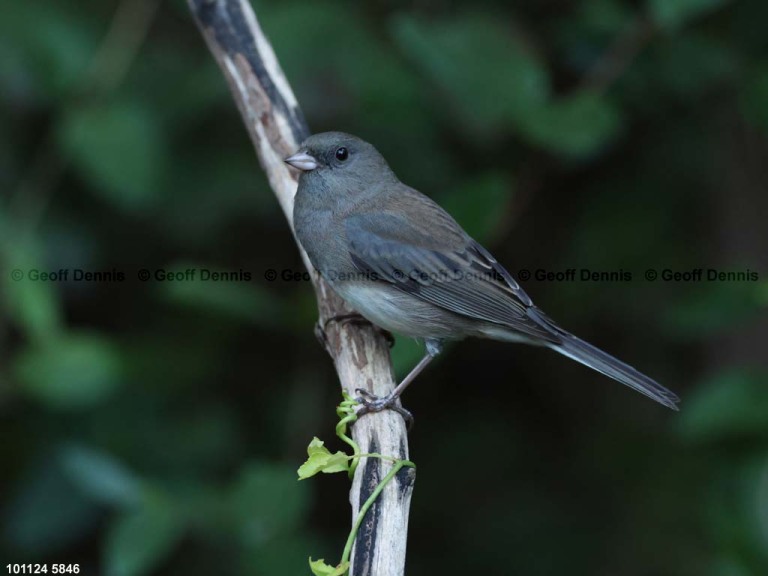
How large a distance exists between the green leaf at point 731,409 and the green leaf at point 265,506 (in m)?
1.30

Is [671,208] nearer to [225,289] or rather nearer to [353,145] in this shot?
[353,145]

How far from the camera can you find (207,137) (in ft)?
12.0

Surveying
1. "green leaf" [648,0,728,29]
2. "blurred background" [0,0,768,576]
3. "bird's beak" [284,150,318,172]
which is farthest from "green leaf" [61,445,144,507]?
"green leaf" [648,0,728,29]

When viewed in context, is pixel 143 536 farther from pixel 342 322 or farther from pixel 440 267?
pixel 440 267

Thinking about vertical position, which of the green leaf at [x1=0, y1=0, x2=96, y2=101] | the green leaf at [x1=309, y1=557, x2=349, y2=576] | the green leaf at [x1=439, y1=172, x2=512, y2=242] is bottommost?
the green leaf at [x1=309, y1=557, x2=349, y2=576]

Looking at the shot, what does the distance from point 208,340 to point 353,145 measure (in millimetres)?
959

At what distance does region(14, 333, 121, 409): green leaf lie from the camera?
9.61 feet

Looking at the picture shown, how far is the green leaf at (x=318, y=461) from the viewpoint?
1933 mm

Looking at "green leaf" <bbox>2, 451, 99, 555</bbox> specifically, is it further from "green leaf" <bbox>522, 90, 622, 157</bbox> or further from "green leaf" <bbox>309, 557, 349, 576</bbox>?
"green leaf" <bbox>522, 90, 622, 157</bbox>

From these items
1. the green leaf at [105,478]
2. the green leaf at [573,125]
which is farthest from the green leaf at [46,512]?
the green leaf at [573,125]

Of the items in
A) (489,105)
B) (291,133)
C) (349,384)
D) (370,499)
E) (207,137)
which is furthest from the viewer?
(207,137)

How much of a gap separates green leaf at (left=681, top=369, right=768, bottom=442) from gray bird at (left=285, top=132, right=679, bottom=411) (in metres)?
0.35

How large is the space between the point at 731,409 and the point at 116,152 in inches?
90.7

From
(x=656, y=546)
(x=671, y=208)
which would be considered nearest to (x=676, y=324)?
(x=671, y=208)
